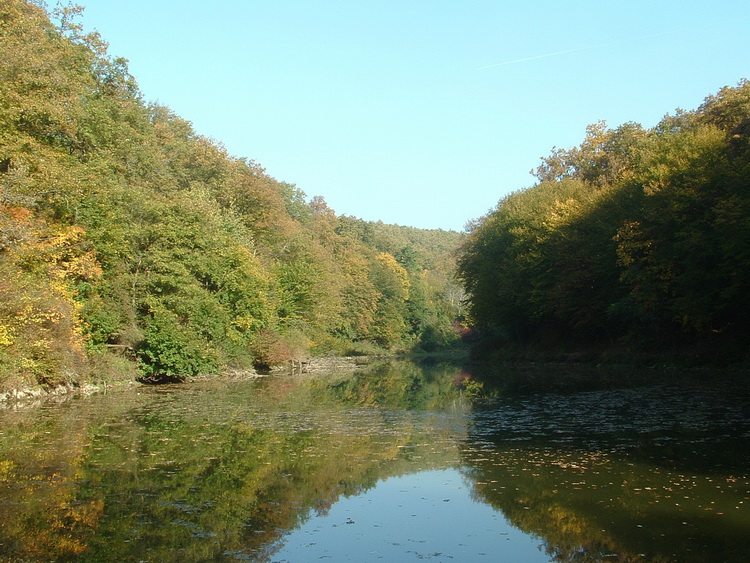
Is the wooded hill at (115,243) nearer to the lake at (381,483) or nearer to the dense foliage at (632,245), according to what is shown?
the lake at (381,483)

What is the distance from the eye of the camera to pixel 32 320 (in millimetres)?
22297

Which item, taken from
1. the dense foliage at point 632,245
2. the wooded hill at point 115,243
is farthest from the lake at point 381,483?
the dense foliage at point 632,245

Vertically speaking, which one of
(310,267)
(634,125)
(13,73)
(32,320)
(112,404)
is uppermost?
(634,125)

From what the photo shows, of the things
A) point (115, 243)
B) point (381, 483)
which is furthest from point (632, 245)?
point (381, 483)

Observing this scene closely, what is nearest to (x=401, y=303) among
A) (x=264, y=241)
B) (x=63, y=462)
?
(x=264, y=241)

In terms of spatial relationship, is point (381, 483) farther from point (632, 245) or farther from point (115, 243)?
point (632, 245)

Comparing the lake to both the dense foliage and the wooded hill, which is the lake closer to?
the wooded hill

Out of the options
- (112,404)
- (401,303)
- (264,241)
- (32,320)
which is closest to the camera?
(32,320)

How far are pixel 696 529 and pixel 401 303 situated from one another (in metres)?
88.2

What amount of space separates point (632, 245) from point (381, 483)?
105ft

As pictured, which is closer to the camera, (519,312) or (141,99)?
(141,99)

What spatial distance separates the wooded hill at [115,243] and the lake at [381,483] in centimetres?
506

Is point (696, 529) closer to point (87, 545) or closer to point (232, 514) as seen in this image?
point (232, 514)

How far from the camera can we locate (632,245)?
40.0 meters
